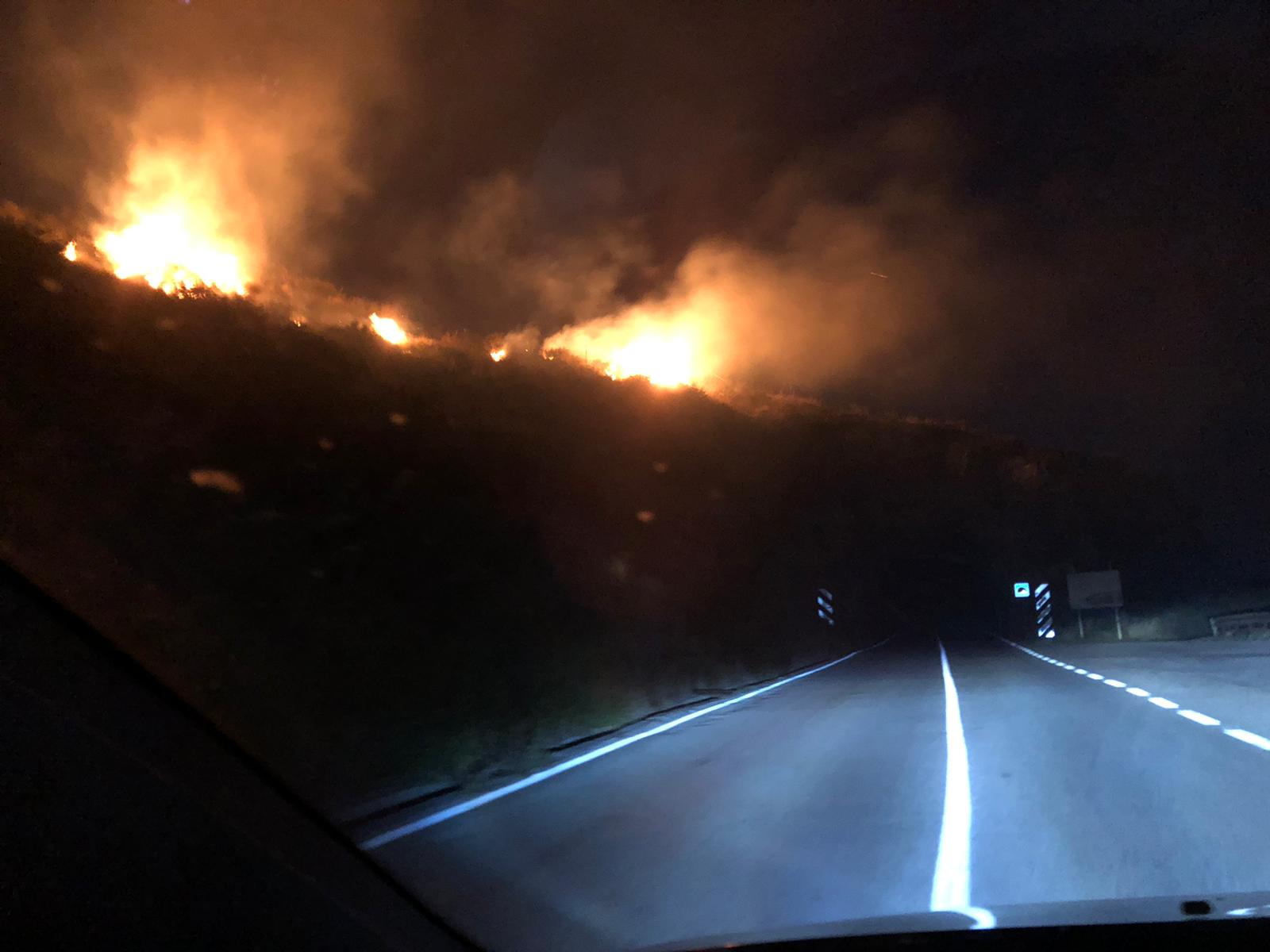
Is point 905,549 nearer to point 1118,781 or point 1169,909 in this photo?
point 1118,781

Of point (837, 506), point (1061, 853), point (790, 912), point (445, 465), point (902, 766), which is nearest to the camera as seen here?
point (790, 912)

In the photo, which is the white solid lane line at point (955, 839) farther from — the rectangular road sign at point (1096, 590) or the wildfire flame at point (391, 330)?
the rectangular road sign at point (1096, 590)

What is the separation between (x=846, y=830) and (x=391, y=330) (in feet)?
76.1

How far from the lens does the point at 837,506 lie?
66.4 metres

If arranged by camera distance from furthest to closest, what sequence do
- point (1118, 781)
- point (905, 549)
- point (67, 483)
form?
point (905, 549), point (67, 483), point (1118, 781)

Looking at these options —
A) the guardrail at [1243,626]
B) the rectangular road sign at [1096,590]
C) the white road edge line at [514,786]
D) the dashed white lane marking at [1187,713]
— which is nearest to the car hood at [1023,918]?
the white road edge line at [514,786]

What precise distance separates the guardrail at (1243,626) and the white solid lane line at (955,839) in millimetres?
30460

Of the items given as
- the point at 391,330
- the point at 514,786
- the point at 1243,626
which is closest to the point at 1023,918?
the point at 514,786

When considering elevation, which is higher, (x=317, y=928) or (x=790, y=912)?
(x=790, y=912)

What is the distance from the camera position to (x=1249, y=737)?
474 inches

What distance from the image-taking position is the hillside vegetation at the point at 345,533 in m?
11.4

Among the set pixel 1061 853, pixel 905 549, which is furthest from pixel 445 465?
pixel 905 549

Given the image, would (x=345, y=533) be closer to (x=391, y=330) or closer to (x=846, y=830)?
(x=846, y=830)

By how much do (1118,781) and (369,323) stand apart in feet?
72.7
